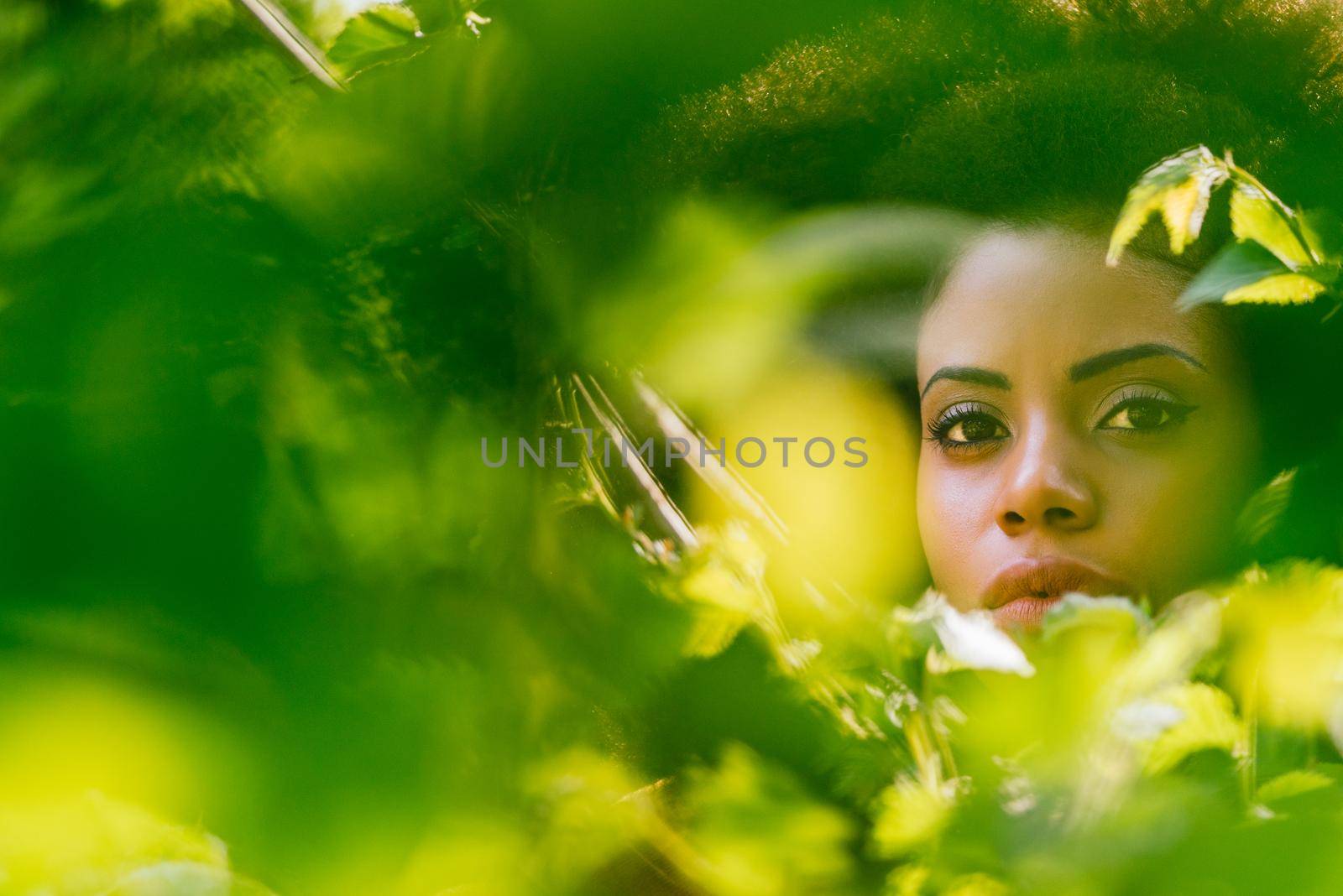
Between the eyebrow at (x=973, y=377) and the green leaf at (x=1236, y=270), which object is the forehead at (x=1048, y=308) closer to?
the eyebrow at (x=973, y=377)

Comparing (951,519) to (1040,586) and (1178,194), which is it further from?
(1178,194)

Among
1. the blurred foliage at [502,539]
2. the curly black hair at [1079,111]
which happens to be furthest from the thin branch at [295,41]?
the curly black hair at [1079,111]

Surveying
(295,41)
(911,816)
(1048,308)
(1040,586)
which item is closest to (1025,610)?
(1040,586)

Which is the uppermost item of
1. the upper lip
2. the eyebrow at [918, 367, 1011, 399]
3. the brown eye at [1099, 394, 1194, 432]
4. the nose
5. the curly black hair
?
the curly black hair

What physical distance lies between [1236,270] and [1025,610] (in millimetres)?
181

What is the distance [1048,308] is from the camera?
0.45m

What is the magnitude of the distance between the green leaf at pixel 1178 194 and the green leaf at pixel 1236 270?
0.4 inches

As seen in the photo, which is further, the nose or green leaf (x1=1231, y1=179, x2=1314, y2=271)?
the nose

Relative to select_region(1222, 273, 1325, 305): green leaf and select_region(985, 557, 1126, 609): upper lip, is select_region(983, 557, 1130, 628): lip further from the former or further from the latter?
select_region(1222, 273, 1325, 305): green leaf

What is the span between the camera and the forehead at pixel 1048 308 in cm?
44

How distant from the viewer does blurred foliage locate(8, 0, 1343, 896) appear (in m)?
0.23

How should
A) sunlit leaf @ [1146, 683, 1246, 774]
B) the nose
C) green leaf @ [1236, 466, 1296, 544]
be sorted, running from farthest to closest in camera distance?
the nose, green leaf @ [1236, 466, 1296, 544], sunlit leaf @ [1146, 683, 1246, 774]

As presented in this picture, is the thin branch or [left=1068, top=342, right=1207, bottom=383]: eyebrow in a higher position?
the thin branch

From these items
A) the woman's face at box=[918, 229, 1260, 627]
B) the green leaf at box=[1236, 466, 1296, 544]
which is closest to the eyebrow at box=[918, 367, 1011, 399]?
the woman's face at box=[918, 229, 1260, 627]
